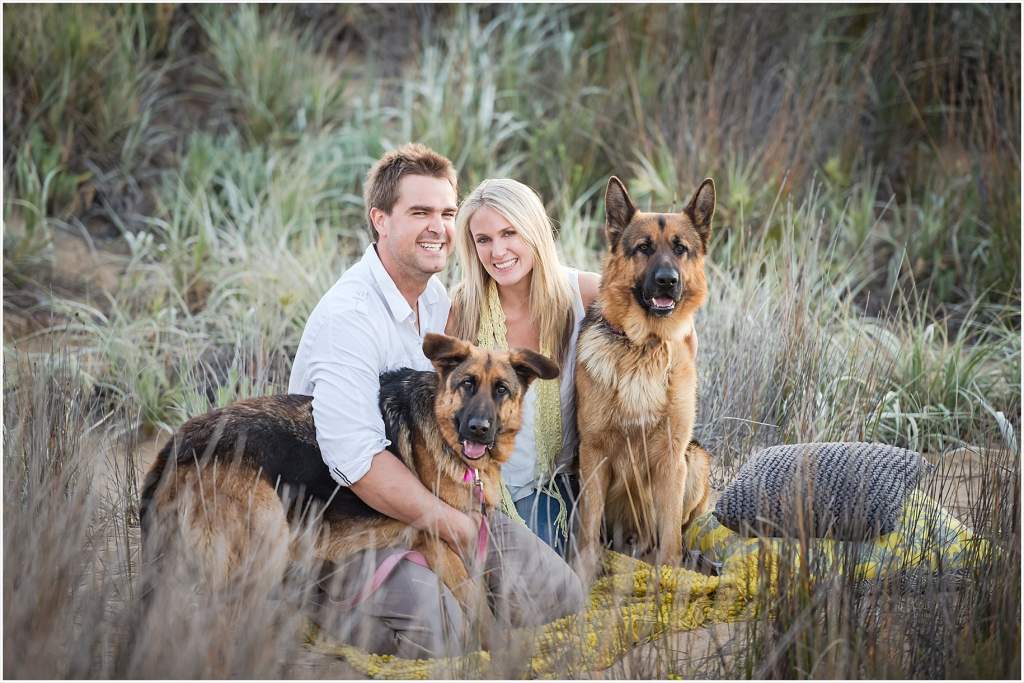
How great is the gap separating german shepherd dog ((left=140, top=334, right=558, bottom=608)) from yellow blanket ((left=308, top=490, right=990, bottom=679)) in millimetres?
312

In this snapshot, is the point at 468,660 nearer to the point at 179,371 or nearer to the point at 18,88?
the point at 179,371

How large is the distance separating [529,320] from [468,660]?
169cm

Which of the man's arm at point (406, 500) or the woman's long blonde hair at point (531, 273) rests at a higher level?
the woman's long blonde hair at point (531, 273)

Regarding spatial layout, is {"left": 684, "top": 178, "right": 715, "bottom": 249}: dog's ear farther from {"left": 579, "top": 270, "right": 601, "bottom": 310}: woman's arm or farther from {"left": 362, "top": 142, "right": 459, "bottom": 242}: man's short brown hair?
{"left": 362, "top": 142, "right": 459, "bottom": 242}: man's short brown hair

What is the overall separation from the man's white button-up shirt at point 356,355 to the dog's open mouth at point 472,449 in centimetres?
28

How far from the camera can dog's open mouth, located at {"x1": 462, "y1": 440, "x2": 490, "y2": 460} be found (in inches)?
133

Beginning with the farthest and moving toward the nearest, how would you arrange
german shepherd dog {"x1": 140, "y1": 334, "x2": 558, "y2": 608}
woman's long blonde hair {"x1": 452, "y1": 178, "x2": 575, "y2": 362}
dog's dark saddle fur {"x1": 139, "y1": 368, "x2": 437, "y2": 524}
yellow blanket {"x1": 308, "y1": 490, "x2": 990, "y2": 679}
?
woman's long blonde hair {"x1": 452, "y1": 178, "x2": 575, "y2": 362} → dog's dark saddle fur {"x1": 139, "y1": 368, "x2": 437, "y2": 524} → german shepherd dog {"x1": 140, "y1": 334, "x2": 558, "y2": 608} → yellow blanket {"x1": 308, "y1": 490, "x2": 990, "y2": 679}

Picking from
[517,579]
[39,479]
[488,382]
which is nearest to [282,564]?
[517,579]

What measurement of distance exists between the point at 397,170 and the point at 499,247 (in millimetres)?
509

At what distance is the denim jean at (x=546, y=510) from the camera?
4.03 m

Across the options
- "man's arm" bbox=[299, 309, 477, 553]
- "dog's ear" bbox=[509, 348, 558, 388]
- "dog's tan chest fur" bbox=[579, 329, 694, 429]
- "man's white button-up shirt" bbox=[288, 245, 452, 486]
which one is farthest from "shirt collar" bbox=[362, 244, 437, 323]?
"dog's tan chest fur" bbox=[579, 329, 694, 429]

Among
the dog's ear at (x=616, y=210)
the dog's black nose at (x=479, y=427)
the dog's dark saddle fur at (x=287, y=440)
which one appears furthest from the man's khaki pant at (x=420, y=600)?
the dog's ear at (x=616, y=210)

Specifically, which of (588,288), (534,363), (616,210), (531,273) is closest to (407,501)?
(534,363)

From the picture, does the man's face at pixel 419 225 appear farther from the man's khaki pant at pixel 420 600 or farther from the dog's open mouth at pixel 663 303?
the man's khaki pant at pixel 420 600
